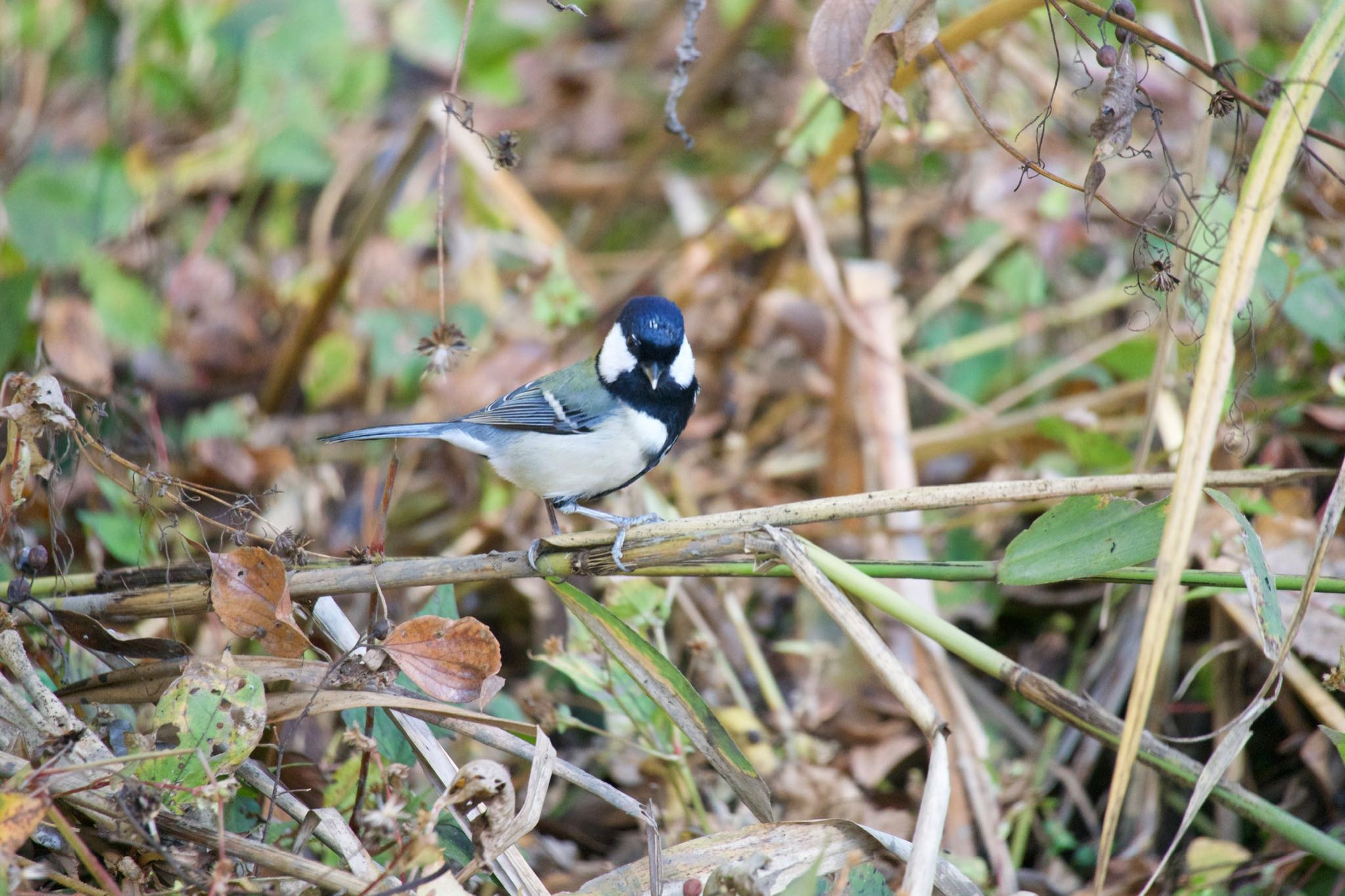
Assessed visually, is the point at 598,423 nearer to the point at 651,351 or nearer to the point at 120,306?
the point at 651,351

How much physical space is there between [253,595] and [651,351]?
1.06 meters

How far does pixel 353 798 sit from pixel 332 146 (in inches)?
121

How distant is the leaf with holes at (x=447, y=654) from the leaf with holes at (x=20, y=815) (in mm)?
514

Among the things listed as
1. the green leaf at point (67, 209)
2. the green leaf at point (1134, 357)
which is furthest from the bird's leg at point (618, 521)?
the green leaf at point (67, 209)

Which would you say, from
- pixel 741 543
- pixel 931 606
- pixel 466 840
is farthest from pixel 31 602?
pixel 931 606

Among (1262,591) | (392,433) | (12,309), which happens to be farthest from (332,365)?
(1262,591)

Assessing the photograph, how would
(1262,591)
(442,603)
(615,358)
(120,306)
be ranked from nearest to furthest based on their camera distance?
(1262,591)
(442,603)
(615,358)
(120,306)

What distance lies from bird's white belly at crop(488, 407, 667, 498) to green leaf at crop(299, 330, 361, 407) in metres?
1.19

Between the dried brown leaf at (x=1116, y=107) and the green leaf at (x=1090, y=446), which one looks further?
the green leaf at (x=1090, y=446)

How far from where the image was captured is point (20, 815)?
1.35 m

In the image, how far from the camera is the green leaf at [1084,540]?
1.69m

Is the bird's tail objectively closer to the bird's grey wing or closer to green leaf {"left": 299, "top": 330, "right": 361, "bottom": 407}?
the bird's grey wing

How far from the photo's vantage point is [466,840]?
1.74 m

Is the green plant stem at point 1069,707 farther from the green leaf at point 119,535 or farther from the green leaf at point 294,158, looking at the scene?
the green leaf at point 294,158
